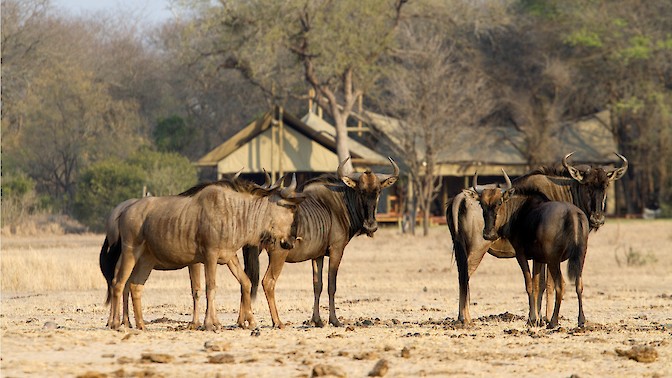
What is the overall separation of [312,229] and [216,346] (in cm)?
304

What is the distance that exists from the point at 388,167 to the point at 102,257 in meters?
36.5

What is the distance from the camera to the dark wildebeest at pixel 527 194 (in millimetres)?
15062

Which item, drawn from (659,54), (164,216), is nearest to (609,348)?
(164,216)

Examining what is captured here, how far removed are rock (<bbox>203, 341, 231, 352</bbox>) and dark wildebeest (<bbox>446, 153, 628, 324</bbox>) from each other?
3572 millimetres

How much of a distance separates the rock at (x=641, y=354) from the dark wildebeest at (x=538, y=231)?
2.32 meters

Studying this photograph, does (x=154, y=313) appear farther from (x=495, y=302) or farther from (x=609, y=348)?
(x=609, y=348)

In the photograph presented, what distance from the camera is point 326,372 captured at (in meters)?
10.6

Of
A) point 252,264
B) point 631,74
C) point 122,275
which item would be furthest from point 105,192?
point 122,275

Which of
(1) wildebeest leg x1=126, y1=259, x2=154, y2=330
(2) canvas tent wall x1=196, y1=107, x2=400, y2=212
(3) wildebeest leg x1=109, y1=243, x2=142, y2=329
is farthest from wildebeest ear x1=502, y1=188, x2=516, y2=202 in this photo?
(2) canvas tent wall x1=196, y1=107, x2=400, y2=212

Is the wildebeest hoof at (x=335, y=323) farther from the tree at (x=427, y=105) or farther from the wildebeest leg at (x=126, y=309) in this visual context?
the tree at (x=427, y=105)

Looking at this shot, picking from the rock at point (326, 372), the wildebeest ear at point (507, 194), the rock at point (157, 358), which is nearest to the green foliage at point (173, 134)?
the wildebeest ear at point (507, 194)

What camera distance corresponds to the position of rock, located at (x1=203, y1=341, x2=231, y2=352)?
11984mm

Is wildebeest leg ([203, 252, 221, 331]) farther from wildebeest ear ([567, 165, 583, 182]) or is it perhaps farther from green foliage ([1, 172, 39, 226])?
green foliage ([1, 172, 39, 226])

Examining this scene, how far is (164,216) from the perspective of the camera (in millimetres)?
13789
